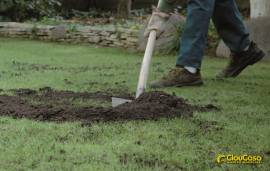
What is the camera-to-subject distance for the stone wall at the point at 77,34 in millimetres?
7602

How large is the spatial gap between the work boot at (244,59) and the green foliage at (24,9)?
6.17m

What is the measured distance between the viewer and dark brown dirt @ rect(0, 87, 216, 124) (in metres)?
2.69

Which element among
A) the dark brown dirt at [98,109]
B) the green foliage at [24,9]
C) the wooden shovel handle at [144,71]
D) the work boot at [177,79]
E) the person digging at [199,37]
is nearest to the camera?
the dark brown dirt at [98,109]

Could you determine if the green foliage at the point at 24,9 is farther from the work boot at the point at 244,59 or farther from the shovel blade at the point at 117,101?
the shovel blade at the point at 117,101

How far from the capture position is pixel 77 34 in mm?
8367

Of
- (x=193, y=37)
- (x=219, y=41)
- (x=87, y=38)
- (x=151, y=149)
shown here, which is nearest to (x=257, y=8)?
(x=219, y=41)

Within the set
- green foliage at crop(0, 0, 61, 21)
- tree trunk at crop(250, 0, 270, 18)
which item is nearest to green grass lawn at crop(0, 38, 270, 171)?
tree trunk at crop(250, 0, 270, 18)

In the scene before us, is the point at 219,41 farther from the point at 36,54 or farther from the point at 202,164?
the point at 202,164

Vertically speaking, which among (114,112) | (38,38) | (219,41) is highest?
(114,112)

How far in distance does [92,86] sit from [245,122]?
146 cm

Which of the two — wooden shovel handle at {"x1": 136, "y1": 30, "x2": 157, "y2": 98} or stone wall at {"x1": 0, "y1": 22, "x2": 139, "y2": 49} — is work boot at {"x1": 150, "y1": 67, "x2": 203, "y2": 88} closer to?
wooden shovel handle at {"x1": 136, "y1": 30, "x2": 157, "y2": 98}

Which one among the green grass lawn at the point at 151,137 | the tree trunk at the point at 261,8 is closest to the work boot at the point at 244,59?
the green grass lawn at the point at 151,137

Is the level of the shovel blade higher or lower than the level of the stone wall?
higher

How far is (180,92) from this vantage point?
3.69 meters
